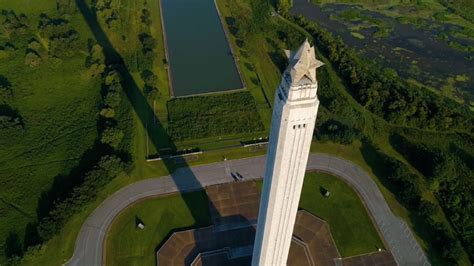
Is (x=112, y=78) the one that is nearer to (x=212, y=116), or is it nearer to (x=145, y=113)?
(x=145, y=113)

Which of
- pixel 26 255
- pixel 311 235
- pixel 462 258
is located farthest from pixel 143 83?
pixel 462 258

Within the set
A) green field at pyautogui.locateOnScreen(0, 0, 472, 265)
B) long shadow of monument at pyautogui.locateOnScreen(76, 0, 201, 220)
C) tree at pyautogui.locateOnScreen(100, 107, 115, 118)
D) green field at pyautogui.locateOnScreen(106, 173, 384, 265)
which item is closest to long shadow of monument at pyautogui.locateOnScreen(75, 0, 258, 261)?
long shadow of monument at pyautogui.locateOnScreen(76, 0, 201, 220)

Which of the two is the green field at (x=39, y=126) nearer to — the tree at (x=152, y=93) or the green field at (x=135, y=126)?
the green field at (x=135, y=126)

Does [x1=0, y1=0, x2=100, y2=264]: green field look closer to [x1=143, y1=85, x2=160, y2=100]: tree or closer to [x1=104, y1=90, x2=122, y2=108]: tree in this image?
[x1=104, y1=90, x2=122, y2=108]: tree

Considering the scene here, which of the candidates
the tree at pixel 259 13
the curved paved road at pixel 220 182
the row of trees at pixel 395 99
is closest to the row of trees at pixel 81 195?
the curved paved road at pixel 220 182

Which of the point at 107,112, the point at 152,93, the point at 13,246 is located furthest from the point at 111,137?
the point at 13,246
